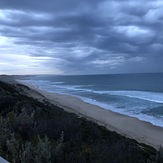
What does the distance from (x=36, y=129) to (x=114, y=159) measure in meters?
2.16

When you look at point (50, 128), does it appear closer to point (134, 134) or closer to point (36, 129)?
point (36, 129)

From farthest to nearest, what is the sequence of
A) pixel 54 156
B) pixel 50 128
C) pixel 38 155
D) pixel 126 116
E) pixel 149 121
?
pixel 126 116, pixel 149 121, pixel 50 128, pixel 54 156, pixel 38 155

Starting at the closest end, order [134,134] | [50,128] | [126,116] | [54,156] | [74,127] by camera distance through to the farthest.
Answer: [54,156] → [50,128] → [74,127] → [134,134] → [126,116]

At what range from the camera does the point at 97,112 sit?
25.1 metres

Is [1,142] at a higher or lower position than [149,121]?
higher

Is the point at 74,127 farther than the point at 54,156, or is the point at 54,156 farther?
the point at 74,127

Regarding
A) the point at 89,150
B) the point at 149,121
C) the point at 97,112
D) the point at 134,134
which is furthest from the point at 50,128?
the point at 97,112

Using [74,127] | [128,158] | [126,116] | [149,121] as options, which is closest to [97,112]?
[126,116]

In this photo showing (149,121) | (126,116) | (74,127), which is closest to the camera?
(74,127)

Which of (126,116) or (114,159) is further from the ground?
(114,159)

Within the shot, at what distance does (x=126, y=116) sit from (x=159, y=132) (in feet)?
18.7

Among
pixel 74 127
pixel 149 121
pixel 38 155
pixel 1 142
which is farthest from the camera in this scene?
pixel 149 121

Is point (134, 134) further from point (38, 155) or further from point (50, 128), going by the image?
point (38, 155)

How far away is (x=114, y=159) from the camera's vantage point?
429cm
